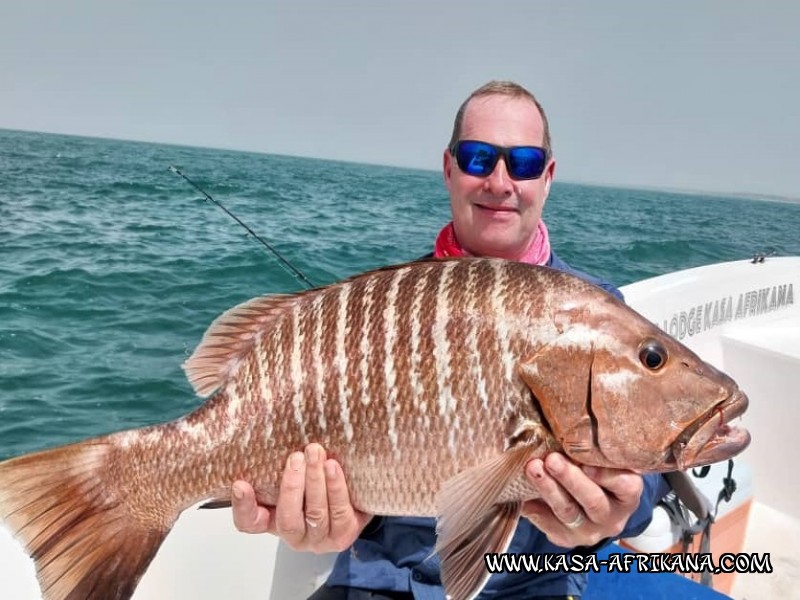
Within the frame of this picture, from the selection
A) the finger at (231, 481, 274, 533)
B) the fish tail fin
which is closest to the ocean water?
the fish tail fin

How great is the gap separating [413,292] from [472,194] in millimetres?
899

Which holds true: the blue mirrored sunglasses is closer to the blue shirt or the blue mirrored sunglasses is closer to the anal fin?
the blue shirt

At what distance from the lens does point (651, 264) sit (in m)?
15.5

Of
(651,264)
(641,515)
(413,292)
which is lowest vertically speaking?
(651,264)

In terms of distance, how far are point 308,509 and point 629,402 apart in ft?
3.26

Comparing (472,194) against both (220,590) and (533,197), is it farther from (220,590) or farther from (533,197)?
(220,590)

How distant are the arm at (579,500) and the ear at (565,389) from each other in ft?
0.21

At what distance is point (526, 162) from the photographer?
2.46m

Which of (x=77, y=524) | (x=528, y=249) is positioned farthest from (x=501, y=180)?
(x=77, y=524)

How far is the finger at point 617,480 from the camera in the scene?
1.75 meters

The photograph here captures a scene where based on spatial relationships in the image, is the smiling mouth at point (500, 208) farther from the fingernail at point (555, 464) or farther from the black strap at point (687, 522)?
the black strap at point (687, 522)

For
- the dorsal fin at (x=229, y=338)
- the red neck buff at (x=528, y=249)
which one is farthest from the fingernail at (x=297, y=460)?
the red neck buff at (x=528, y=249)

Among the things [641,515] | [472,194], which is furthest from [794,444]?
[472,194]

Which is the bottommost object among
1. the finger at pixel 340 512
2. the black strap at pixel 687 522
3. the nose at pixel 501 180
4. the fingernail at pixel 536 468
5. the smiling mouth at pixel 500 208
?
the black strap at pixel 687 522
